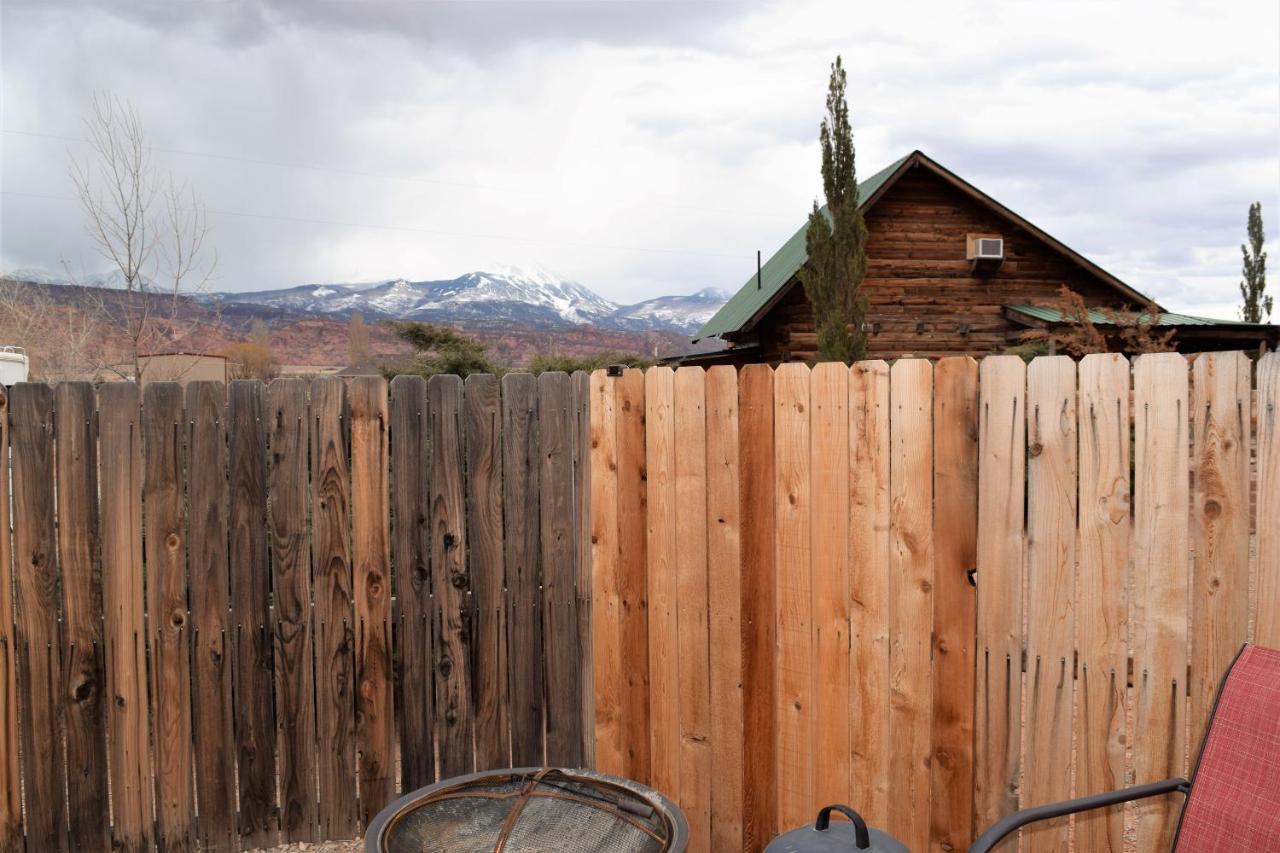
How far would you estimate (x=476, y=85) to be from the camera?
3762cm

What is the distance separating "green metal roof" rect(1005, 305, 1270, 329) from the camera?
15750mm

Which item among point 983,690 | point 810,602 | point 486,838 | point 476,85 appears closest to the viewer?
point 486,838

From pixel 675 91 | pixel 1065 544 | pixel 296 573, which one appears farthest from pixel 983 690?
pixel 675 91

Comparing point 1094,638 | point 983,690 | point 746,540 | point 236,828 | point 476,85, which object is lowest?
point 236,828

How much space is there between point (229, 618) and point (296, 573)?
0.34 m

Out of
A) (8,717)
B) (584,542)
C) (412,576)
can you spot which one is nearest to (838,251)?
(584,542)

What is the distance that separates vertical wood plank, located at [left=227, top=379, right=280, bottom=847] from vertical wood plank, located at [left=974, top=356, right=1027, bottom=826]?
2923mm

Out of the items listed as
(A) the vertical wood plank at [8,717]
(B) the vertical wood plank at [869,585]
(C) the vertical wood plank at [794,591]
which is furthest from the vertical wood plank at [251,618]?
(B) the vertical wood plank at [869,585]

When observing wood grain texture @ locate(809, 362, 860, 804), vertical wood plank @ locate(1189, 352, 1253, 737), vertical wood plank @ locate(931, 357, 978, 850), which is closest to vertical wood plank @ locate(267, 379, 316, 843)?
wood grain texture @ locate(809, 362, 860, 804)

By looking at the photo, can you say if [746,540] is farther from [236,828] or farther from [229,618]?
[236,828]

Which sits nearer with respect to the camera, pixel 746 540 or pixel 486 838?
pixel 486 838

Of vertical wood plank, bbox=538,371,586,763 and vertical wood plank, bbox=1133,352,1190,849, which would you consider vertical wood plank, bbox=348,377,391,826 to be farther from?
vertical wood plank, bbox=1133,352,1190,849

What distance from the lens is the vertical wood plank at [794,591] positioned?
321 centimetres

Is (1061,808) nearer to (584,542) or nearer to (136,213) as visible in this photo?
(584,542)
